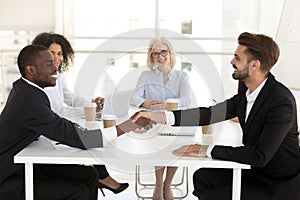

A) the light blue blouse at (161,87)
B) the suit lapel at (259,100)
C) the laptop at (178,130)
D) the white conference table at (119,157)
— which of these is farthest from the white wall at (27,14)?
the suit lapel at (259,100)

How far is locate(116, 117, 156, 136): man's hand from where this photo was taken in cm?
246

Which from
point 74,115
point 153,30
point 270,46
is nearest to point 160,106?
point 74,115

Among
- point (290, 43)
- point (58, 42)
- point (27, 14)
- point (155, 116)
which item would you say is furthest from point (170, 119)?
point (27, 14)

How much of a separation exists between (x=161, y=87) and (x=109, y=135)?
1.31 meters

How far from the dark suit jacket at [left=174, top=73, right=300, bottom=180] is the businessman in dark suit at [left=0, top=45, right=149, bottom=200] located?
636mm

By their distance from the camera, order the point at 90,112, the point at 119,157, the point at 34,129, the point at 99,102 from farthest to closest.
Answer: the point at 99,102 < the point at 90,112 < the point at 34,129 < the point at 119,157

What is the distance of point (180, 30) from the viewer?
5.56 m

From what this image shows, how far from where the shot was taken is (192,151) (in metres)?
2.19

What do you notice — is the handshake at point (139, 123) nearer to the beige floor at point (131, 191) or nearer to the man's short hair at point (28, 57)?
the man's short hair at point (28, 57)

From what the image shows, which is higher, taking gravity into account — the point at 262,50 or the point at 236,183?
the point at 262,50

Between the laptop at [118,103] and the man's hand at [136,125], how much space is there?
42 cm

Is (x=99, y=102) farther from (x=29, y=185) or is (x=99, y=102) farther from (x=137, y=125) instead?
(x=29, y=185)

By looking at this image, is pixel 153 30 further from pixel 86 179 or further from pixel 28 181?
pixel 28 181

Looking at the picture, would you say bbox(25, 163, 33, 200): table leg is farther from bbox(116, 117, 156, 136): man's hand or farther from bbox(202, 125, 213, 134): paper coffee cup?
bbox(202, 125, 213, 134): paper coffee cup
